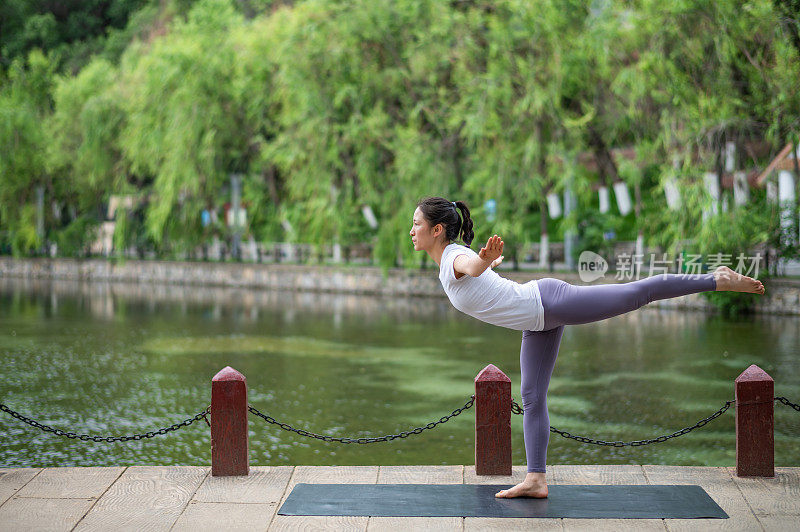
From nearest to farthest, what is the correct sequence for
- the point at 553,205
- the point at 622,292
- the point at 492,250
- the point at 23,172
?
the point at 492,250
the point at 622,292
the point at 553,205
the point at 23,172

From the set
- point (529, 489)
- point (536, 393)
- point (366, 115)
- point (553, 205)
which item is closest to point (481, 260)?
point (536, 393)

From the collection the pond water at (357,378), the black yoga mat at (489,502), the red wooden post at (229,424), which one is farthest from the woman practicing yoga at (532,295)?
the pond water at (357,378)

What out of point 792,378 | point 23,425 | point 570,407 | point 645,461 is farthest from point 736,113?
point 23,425

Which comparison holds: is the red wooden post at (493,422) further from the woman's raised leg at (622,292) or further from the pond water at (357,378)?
the pond water at (357,378)

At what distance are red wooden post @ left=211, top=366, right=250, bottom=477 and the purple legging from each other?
5.74ft

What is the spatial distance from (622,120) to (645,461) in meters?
14.8

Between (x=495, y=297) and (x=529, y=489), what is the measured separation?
3.99 feet

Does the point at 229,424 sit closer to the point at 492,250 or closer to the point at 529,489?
the point at 529,489

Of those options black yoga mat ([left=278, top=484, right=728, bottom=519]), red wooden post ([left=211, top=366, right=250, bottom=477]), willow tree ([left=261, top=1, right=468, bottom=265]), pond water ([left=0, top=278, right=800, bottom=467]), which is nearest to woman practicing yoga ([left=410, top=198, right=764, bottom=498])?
black yoga mat ([left=278, top=484, right=728, bottom=519])

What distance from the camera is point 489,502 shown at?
5465 millimetres

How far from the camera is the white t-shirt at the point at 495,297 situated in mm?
5039

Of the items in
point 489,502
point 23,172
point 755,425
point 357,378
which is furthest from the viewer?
point 23,172

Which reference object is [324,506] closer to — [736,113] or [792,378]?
[792,378]

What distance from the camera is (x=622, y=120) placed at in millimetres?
22172
